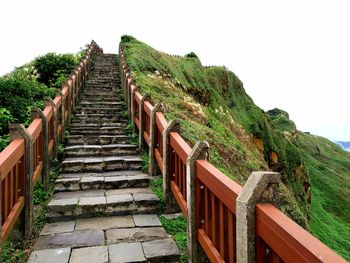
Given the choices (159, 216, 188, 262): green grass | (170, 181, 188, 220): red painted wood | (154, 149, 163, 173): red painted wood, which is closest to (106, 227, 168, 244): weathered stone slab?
(159, 216, 188, 262): green grass

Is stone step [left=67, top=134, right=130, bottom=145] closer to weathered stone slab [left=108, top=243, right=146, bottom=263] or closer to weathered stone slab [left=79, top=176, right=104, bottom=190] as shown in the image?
weathered stone slab [left=79, top=176, right=104, bottom=190]

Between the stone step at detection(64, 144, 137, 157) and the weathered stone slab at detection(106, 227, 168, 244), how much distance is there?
11.4 feet

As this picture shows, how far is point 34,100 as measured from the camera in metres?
11.8

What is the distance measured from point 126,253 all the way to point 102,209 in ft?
4.60

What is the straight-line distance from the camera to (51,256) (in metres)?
4.14

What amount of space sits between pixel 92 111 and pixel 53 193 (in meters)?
6.04

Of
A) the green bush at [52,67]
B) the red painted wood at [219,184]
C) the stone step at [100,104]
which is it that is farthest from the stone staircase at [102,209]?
the green bush at [52,67]

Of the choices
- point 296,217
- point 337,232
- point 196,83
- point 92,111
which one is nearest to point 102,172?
point 296,217

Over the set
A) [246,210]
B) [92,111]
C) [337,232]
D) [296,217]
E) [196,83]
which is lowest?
[337,232]

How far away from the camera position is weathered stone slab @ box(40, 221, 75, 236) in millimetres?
4879

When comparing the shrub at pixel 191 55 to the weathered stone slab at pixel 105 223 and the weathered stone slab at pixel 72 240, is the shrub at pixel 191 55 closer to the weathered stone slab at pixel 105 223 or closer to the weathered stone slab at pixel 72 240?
the weathered stone slab at pixel 105 223

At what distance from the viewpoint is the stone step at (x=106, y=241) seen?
414 cm

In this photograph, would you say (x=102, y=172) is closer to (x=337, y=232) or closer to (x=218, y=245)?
(x=218, y=245)

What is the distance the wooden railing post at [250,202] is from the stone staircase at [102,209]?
206cm
